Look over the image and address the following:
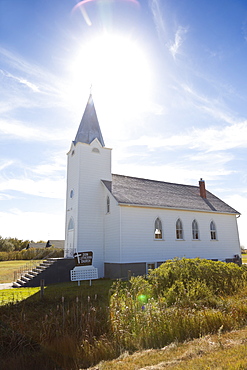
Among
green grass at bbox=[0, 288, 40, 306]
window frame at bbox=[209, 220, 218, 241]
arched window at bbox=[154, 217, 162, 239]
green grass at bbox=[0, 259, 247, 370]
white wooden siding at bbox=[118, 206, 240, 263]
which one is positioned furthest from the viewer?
window frame at bbox=[209, 220, 218, 241]

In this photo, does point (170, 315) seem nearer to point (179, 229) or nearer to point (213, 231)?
point (179, 229)

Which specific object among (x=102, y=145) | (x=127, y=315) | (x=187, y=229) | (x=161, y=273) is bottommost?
(x=127, y=315)

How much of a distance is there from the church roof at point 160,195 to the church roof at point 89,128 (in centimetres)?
382

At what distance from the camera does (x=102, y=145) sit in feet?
76.8

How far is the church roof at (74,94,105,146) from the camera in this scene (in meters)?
Answer: 23.3

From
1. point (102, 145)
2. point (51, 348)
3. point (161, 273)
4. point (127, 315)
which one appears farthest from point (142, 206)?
point (51, 348)

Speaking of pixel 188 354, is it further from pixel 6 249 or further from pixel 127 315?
pixel 6 249

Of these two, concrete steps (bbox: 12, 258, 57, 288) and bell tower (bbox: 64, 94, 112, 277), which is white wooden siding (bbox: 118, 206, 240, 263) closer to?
bell tower (bbox: 64, 94, 112, 277)

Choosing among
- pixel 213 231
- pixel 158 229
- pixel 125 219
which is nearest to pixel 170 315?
pixel 125 219

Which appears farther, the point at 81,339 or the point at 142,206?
the point at 142,206

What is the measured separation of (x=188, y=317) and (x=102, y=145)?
58.9 ft

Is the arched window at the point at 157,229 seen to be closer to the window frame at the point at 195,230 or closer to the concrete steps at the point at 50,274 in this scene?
the window frame at the point at 195,230

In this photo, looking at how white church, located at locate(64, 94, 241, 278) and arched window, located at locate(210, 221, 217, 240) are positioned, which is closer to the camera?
white church, located at locate(64, 94, 241, 278)

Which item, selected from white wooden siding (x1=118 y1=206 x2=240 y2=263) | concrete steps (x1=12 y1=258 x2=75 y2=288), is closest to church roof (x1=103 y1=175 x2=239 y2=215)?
white wooden siding (x1=118 y1=206 x2=240 y2=263)
